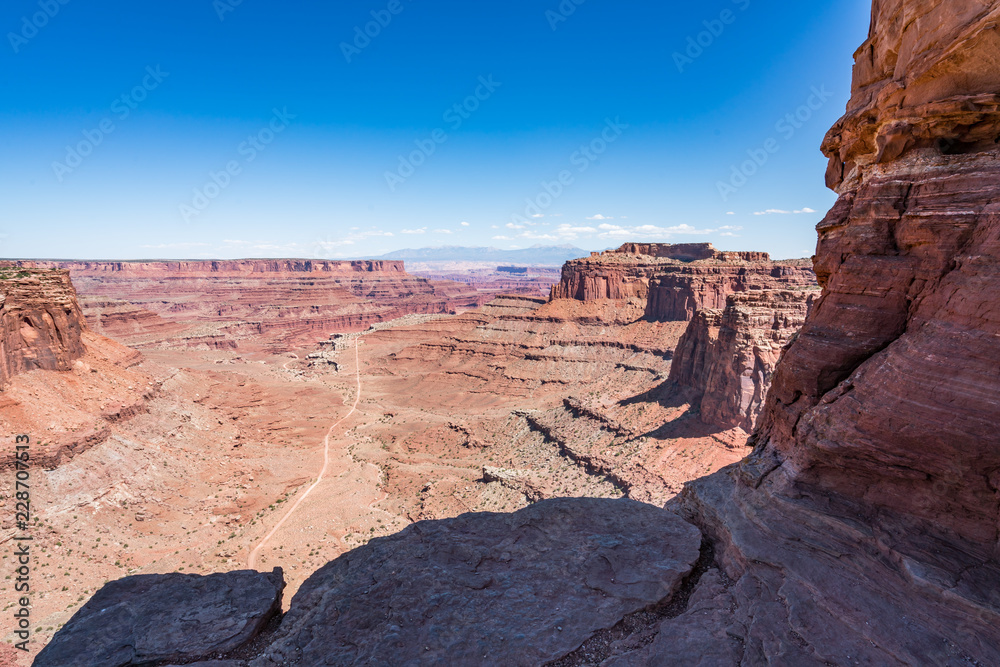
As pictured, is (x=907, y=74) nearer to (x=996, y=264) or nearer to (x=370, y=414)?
(x=996, y=264)

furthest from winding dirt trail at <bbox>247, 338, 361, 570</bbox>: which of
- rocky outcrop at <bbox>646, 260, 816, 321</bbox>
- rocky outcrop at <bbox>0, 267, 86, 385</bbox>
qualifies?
rocky outcrop at <bbox>646, 260, 816, 321</bbox>

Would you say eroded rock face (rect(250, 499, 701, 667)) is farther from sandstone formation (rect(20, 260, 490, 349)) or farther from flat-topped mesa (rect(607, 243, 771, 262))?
sandstone formation (rect(20, 260, 490, 349))

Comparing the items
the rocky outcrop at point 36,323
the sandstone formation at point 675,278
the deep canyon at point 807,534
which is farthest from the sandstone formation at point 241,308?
the deep canyon at point 807,534

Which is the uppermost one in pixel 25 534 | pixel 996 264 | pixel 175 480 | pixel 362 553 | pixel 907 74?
pixel 907 74

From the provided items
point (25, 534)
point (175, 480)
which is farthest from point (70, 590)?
point (175, 480)

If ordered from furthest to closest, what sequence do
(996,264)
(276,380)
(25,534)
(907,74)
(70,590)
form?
1. (276,380)
2. (25,534)
3. (70,590)
4. (907,74)
5. (996,264)

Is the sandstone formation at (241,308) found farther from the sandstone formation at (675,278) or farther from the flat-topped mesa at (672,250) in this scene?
the flat-topped mesa at (672,250)

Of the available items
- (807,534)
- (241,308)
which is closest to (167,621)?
(807,534)
